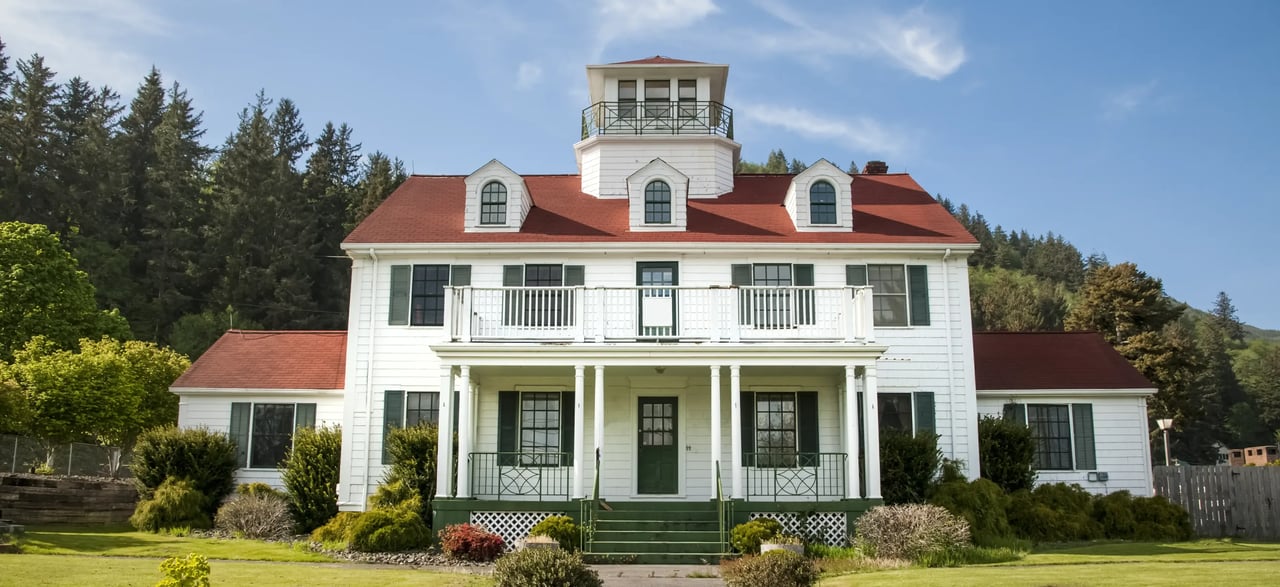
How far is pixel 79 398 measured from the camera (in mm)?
24688

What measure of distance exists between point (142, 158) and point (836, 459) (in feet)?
156

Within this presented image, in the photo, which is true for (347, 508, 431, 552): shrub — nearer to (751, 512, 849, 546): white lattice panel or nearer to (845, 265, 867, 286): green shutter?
(751, 512, 849, 546): white lattice panel

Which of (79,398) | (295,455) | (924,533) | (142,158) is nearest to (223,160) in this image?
(142,158)

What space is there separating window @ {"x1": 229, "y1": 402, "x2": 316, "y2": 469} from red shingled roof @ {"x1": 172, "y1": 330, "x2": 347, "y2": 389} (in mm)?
534

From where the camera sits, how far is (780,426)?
869 inches

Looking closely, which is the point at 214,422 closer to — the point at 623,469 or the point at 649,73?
the point at 623,469

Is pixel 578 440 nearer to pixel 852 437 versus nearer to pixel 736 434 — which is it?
pixel 736 434

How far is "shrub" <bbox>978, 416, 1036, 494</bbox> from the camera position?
21.9m

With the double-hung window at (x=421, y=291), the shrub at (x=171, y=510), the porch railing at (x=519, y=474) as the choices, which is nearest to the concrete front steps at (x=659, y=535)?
the porch railing at (x=519, y=474)

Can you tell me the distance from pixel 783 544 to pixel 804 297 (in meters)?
5.90

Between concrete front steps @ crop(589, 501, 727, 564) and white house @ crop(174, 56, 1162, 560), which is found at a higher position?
white house @ crop(174, 56, 1162, 560)

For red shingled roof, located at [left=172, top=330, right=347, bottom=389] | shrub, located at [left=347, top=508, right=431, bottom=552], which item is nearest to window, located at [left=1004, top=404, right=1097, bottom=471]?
shrub, located at [left=347, top=508, right=431, bottom=552]

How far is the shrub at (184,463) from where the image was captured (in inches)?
857

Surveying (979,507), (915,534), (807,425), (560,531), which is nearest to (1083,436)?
(979,507)
